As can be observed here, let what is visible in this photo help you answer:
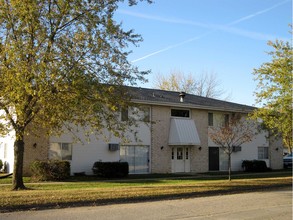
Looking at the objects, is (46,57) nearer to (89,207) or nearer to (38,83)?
(38,83)

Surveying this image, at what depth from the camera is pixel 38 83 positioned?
40.3ft

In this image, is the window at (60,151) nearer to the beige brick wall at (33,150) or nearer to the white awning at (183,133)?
the beige brick wall at (33,150)

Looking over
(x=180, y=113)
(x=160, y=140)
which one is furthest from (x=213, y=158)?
(x=160, y=140)

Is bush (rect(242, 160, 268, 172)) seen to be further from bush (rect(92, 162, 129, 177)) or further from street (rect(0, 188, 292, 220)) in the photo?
street (rect(0, 188, 292, 220))

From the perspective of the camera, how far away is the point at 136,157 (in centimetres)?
2600

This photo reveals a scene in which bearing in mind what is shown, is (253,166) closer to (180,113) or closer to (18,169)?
(180,113)

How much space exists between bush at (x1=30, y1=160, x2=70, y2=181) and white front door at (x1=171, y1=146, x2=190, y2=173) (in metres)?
9.75

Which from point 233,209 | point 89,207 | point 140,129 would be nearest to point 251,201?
point 233,209

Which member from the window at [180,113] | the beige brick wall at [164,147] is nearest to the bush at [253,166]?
the beige brick wall at [164,147]

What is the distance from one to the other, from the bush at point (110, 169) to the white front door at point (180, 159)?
5.45m

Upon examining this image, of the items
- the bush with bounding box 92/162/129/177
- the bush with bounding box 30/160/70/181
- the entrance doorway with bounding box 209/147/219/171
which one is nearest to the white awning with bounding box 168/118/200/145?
the entrance doorway with bounding box 209/147/219/171

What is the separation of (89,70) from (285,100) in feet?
40.2

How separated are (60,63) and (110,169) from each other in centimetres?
1087

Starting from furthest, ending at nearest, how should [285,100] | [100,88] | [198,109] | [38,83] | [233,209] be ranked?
[198,109]
[285,100]
[100,88]
[38,83]
[233,209]
